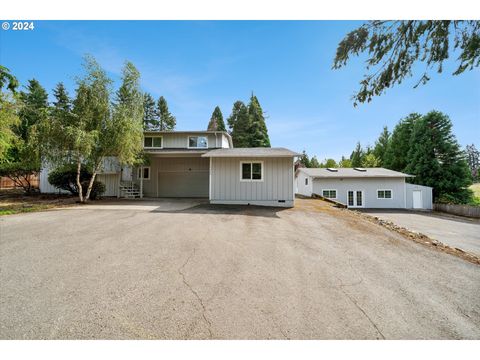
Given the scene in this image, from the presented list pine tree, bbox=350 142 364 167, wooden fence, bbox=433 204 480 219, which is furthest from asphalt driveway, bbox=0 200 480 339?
pine tree, bbox=350 142 364 167

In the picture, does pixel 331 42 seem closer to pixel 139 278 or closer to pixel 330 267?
pixel 330 267

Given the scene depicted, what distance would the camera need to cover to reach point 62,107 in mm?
9844

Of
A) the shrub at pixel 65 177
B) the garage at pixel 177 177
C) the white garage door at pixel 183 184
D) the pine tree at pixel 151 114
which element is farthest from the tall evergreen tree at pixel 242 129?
the shrub at pixel 65 177

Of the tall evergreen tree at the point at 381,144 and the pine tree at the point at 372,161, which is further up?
the tall evergreen tree at the point at 381,144

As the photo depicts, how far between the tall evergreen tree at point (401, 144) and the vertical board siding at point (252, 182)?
82.3 ft

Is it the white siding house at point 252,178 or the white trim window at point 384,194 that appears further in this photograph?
the white trim window at point 384,194

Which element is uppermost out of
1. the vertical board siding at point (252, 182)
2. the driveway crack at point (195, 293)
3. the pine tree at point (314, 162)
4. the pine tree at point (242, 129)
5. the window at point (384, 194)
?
the pine tree at point (242, 129)

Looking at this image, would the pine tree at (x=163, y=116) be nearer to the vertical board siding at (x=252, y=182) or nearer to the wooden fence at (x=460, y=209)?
the vertical board siding at (x=252, y=182)

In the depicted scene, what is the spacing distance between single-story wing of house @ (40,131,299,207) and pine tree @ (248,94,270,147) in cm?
1639

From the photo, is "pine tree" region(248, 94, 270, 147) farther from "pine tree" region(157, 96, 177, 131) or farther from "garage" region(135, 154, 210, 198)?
"garage" region(135, 154, 210, 198)

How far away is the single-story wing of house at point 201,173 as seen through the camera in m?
10.3

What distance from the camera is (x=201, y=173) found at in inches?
584
